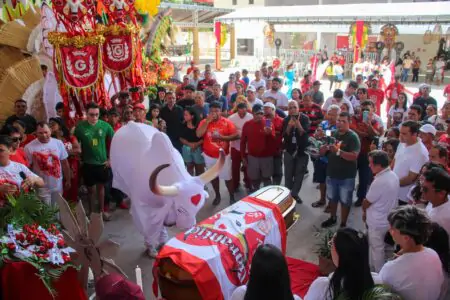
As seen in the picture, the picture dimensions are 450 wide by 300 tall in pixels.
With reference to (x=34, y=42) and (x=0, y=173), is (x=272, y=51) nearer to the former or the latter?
(x=34, y=42)

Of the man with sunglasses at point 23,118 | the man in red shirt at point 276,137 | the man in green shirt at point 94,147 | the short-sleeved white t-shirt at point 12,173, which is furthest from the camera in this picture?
the man in red shirt at point 276,137

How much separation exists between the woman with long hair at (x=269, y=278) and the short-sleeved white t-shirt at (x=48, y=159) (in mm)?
3276

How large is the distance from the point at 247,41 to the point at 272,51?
22.6 feet

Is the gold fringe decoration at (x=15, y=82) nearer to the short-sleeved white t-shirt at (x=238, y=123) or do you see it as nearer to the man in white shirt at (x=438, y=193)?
the short-sleeved white t-shirt at (x=238, y=123)

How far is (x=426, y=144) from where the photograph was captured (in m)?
4.70

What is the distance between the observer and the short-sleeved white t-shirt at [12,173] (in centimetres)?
354

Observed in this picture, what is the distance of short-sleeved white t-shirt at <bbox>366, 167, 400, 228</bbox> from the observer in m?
3.79

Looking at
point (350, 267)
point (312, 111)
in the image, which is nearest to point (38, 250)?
point (350, 267)

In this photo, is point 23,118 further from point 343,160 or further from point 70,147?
point 343,160

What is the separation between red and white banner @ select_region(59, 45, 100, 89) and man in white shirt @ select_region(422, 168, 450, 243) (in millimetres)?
4978

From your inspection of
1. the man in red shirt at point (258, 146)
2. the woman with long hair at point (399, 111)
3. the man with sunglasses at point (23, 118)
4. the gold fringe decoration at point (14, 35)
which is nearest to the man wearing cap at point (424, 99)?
the woman with long hair at point (399, 111)

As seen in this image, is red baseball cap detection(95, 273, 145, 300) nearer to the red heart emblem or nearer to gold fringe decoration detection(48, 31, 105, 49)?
the red heart emblem

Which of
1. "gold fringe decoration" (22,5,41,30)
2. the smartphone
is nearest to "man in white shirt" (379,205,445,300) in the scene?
the smartphone

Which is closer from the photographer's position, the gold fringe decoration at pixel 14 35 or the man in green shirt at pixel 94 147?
the man in green shirt at pixel 94 147
